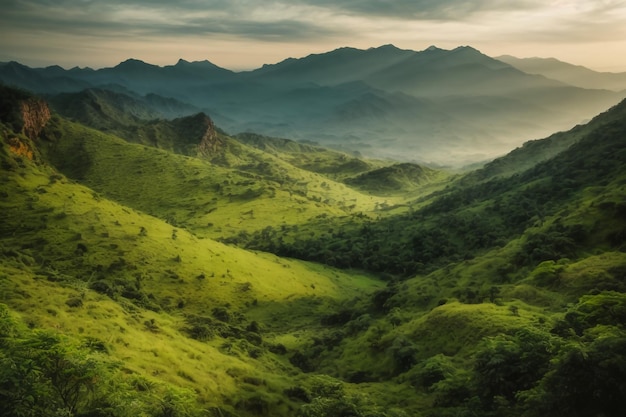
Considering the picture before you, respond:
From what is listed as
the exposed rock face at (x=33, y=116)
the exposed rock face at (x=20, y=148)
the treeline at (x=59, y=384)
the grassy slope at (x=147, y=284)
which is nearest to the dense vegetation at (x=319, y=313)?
the treeline at (x=59, y=384)

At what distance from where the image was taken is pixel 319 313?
283 feet

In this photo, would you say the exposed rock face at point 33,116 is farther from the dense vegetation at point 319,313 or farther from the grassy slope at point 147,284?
the grassy slope at point 147,284

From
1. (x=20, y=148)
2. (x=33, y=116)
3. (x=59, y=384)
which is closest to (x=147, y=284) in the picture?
(x=59, y=384)

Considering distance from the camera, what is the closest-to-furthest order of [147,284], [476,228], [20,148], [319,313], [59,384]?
1. [59,384]
2. [147,284]
3. [319,313]
4. [476,228]
5. [20,148]

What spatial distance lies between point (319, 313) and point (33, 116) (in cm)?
16489

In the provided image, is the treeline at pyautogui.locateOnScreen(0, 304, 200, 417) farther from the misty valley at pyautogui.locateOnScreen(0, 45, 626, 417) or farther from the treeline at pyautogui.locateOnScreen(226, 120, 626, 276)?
the treeline at pyautogui.locateOnScreen(226, 120, 626, 276)

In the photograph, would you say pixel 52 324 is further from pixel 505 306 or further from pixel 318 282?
pixel 318 282

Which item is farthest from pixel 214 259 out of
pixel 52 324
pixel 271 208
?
pixel 271 208

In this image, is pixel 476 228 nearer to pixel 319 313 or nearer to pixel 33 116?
pixel 319 313

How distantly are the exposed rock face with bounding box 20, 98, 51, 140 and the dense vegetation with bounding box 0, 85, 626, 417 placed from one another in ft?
201

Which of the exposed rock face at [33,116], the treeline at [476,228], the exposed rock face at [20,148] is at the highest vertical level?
the exposed rock face at [33,116]

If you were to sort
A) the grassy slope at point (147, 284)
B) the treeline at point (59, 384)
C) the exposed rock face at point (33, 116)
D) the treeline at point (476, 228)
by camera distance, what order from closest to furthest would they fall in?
the treeline at point (59, 384), the grassy slope at point (147, 284), the treeline at point (476, 228), the exposed rock face at point (33, 116)

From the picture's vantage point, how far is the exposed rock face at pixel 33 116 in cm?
17400

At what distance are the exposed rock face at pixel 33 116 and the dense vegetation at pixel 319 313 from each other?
61313mm
